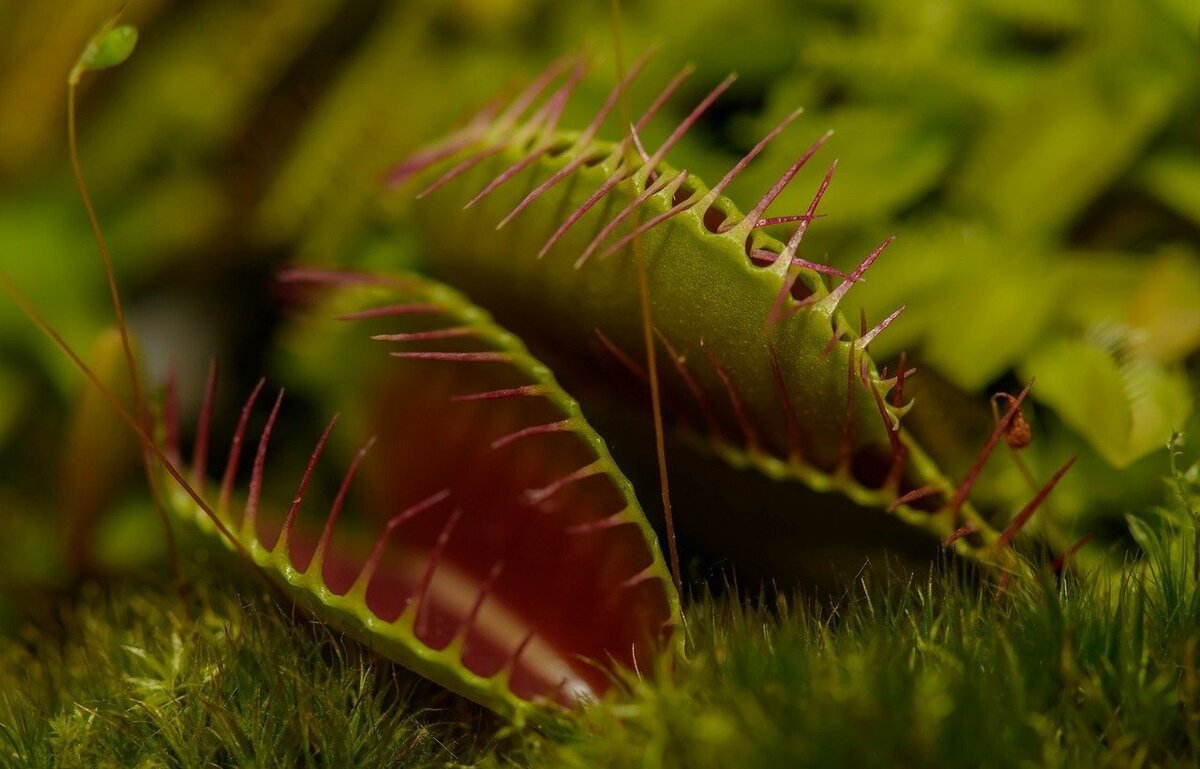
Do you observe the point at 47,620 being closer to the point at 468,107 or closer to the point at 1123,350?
the point at 468,107

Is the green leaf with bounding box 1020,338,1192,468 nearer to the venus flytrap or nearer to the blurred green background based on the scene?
the blurred green background

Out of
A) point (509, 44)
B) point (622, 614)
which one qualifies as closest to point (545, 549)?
point (622, 614)

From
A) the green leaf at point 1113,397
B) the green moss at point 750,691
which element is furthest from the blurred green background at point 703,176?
the green moss at point 750,691

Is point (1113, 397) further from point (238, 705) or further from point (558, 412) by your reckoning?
point (238, 705)

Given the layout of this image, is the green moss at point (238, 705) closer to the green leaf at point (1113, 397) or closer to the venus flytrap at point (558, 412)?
the venus flytrap at point (558, 412)

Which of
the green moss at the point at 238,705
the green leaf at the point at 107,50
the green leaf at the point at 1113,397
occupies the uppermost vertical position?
the green leaf at the point at 107,50

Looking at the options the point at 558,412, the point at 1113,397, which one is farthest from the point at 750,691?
the point at 1113,397

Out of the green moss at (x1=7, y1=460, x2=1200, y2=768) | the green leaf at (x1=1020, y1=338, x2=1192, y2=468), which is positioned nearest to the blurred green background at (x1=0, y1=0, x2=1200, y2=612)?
the green leaf at (x1=1020, y1=338, x2=1192, y2=468)

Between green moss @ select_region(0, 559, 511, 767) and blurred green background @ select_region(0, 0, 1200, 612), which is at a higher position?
blurred green background @ select_region(0, 0, 1200, 612)

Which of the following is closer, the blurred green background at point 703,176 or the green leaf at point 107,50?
the green leaf at point 107,50
